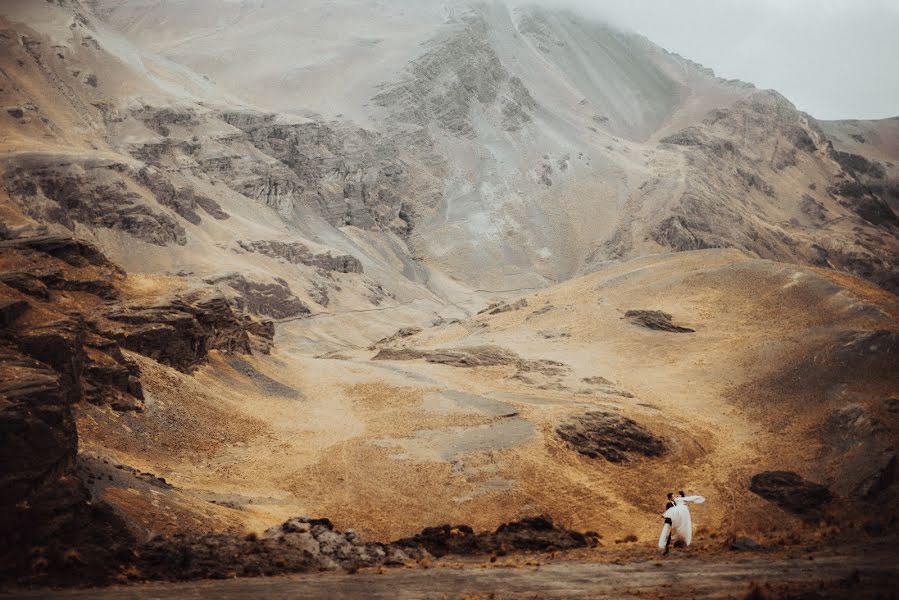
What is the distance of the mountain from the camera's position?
2336 centimetres

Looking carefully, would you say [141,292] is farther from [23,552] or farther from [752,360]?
[752,360]

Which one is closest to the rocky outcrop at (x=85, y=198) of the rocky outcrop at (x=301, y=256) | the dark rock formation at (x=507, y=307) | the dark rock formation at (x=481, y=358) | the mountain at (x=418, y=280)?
the mountain at (x=418, y=280)

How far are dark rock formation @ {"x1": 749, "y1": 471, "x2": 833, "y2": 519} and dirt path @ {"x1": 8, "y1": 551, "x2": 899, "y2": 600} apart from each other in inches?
421

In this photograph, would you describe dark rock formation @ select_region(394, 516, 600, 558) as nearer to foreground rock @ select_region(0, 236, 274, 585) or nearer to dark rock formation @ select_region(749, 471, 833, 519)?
foreground rock @ select_region(0, 236, 274, 585)

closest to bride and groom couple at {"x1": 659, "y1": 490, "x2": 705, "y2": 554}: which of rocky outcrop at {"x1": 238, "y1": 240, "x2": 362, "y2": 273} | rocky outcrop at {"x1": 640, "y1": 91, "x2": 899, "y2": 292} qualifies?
rocky outcrop at {"x1": 238, "y1": 240, "x2": 362, "y2": 273}

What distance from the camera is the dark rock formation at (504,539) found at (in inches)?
726

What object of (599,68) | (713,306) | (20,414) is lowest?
(20,414)

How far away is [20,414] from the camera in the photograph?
44.6ft

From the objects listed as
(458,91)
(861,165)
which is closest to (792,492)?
(458,91)

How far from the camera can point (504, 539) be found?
1914 centimetres

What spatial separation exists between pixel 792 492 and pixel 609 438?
6.37 meters

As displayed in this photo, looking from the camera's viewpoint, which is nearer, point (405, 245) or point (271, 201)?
point (271, 201)

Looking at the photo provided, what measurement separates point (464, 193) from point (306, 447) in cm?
9665

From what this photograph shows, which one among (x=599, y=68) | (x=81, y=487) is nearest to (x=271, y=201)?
(x=81, y=487)
